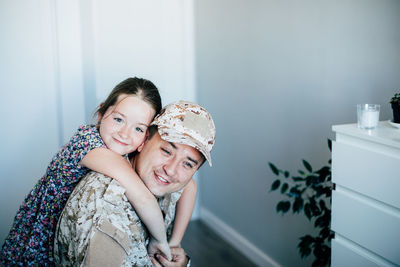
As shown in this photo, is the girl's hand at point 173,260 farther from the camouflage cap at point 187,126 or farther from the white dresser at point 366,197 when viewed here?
the white dresser at point 366,197

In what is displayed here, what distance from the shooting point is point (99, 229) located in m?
1.09

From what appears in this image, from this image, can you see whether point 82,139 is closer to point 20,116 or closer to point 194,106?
point 194,106

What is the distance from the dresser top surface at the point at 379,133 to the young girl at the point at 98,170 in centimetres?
→ 76

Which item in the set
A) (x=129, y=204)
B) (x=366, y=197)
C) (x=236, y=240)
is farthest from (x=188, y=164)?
(x=236, y=240)

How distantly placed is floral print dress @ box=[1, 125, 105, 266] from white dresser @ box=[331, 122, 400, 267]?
38.4 inches

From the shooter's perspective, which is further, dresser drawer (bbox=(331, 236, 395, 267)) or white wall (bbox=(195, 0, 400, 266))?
white wall (bbox=(195, 0, 400, 266))

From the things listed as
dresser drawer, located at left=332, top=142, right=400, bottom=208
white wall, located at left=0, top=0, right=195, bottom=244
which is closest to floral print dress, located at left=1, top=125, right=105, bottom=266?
dresser drawer, located at left=332, top=142, right=400, bottom=208

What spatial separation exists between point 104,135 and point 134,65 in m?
1.66

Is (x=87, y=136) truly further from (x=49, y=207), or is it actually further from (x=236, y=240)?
(x=236, y=240)

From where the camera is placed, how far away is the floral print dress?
143 cm

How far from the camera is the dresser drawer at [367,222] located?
1.33 m

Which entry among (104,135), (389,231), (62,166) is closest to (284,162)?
(389,231)

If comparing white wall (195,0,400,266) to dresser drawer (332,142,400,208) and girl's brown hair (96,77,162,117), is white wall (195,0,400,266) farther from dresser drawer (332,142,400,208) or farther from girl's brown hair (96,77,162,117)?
girl's brown hair (96,77,162,117)

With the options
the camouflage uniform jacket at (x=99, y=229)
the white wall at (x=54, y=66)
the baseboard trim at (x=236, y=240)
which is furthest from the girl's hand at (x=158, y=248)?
the white wall at (x=54, y=66)
